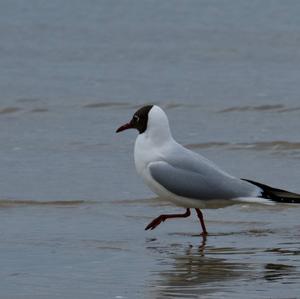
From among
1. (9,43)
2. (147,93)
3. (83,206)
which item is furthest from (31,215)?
(9,43)

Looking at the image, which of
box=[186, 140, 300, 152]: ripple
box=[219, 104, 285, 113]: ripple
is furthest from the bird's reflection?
box=[219, 104, 285, 113]: ripple

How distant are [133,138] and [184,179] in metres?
4.21

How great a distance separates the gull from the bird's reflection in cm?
67

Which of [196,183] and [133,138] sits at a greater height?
[196,183]

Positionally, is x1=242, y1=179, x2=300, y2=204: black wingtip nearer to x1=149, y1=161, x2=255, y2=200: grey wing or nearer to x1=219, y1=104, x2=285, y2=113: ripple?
x1=149, y1=161, x2=255, y2=200: grey wing

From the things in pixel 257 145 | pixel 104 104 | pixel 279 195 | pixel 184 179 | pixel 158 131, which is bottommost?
pixel 257 145

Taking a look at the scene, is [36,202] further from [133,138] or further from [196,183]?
[133,138]

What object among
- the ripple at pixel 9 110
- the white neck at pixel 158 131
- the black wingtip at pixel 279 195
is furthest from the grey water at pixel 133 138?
the white neck at pixel 158 131

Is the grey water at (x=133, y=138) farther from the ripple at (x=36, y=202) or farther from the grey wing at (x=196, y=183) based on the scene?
the grey wing at (x=196, y=183)

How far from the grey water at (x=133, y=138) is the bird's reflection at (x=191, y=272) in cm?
1

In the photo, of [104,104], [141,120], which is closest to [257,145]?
[104,104]

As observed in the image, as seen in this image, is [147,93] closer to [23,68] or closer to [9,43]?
[23,68]

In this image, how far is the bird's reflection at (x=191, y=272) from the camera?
20.4 ft

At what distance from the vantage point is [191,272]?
6.71 metres
